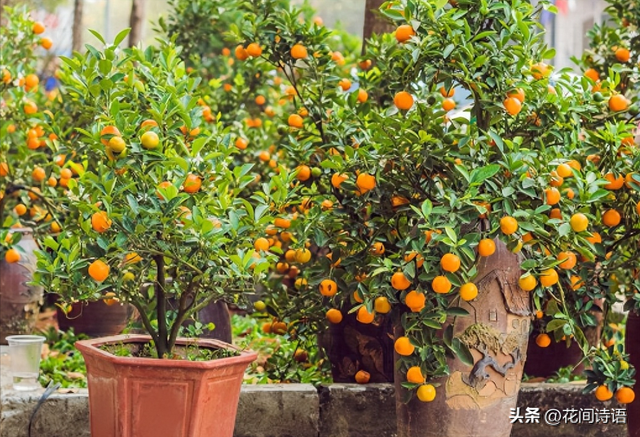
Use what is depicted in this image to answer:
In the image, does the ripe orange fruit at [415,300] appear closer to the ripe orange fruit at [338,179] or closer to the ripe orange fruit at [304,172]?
the ripe orange fruit at [338,179]

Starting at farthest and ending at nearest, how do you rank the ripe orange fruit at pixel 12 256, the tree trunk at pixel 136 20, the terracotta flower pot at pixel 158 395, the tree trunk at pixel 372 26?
the tree trunk at pixel 136 20
the tree trunk at pixel 372 26
the ripe orange fruit at pixel 12 256
the terracotta flower pot at pixel 158 395

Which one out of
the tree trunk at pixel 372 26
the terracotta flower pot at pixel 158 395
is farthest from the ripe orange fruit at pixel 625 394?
the tree trunk at pixel 372 26

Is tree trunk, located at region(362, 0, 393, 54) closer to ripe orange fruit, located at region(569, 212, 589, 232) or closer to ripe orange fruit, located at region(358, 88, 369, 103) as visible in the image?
ripe orange fruit, located at region(358, 88, 369, 103)

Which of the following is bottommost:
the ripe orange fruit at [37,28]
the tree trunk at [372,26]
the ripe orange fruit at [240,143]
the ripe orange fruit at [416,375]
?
the ripe orange fruit at [416,375]

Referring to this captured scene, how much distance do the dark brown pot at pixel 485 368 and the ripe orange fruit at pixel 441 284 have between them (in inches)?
10.4

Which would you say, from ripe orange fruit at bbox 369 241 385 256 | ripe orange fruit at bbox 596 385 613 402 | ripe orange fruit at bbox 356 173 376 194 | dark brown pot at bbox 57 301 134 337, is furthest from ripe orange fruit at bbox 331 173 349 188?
dark brown pot at bbox 57 301 134 337

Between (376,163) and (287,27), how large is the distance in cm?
97

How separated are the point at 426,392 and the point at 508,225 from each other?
669 millimetres

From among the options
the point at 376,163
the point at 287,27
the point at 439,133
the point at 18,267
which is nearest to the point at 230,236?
the point at 376,163

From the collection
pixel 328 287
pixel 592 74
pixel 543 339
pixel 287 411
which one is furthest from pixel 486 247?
pixel 592 74

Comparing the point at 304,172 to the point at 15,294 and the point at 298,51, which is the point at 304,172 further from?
the point at 15,294

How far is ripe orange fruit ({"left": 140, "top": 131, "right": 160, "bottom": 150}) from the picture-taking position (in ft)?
9.25

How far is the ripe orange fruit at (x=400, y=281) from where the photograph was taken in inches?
118

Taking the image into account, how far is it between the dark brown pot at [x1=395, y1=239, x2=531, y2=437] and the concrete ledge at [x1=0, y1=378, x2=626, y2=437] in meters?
0.70
